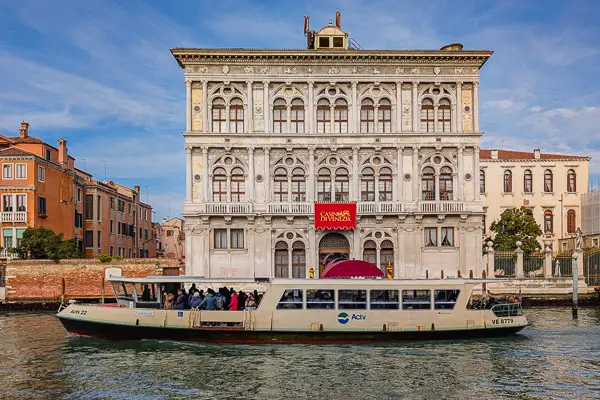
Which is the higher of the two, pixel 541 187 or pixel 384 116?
pixel 384 116

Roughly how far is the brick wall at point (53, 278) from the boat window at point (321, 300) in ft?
57.5

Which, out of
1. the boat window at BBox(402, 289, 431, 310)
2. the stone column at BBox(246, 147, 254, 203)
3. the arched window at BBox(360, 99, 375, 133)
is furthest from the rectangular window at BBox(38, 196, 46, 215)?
the boat window at BBox(402, 289, 431, 310)

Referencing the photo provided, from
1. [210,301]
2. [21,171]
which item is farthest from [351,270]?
[21,171]

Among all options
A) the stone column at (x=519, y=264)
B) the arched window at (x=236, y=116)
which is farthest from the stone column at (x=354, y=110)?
the stone column at (x=519, y=264)

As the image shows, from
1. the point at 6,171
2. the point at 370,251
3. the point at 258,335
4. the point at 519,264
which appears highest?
the point at 6,171

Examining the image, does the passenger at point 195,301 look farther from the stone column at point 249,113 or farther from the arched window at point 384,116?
the arched window at point 384,116

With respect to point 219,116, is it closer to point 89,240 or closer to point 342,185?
point 342,185

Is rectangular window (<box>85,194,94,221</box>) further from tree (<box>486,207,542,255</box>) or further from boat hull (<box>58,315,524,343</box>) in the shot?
tree (<box>486,207,542,255</box>)

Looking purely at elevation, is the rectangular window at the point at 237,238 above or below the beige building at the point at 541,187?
below

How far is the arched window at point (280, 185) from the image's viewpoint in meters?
36.0

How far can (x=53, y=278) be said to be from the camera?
116 ft

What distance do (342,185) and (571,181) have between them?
71.2ft

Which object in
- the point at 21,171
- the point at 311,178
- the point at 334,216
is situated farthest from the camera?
the point at 21,171

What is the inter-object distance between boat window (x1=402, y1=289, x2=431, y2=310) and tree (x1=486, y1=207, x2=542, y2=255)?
71.2ft
